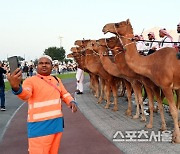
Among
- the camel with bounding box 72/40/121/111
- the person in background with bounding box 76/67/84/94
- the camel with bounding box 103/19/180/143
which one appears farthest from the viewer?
the person in background with bounding box 76/67/84/94

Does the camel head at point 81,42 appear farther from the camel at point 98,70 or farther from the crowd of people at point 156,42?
the crowd of people at point 156,42

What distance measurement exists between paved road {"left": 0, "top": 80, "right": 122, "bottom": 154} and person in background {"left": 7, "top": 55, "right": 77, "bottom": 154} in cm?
235

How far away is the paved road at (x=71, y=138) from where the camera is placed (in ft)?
22.9

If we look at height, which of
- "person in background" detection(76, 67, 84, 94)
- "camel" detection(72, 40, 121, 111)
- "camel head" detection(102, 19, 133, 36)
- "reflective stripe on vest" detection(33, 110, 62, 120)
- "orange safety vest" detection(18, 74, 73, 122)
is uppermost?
"camel head" detection(102, 19, 133, 36)

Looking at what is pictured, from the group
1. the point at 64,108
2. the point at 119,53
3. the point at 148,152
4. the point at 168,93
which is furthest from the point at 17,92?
the point at 64,108

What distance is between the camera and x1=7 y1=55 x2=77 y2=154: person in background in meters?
4.47

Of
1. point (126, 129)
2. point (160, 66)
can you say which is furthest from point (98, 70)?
point (160, 66)

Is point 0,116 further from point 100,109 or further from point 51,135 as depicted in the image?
point 51,135

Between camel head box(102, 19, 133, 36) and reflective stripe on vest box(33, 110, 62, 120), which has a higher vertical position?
camel head box(102, 19, 133, 36)

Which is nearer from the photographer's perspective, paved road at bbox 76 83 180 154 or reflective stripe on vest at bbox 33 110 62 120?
reflective stripe on vest at bbox 33 110 62 120

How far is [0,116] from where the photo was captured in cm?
1209

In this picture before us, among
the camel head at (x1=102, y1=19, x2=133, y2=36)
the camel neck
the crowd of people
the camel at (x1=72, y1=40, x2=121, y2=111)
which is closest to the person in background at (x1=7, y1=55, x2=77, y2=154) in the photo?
the camel neck

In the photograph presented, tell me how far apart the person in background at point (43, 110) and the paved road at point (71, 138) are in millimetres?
2352

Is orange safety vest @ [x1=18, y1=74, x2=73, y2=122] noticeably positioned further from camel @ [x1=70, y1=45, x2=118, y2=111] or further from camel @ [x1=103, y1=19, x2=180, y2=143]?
camel @ [x1=70, y1=45, x2=118, y2=111]
